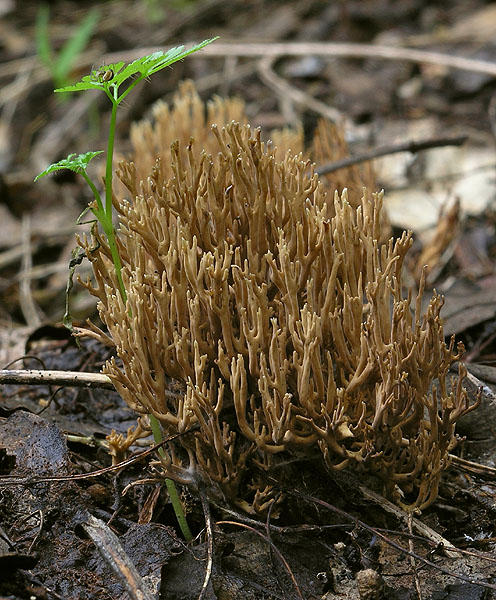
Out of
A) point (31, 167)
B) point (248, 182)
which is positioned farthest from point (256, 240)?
point (31, 167)

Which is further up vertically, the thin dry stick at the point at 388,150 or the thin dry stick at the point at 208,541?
the thin dry stick at the point at 388,150

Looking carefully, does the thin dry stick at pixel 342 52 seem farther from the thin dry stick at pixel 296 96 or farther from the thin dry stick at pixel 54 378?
the thin dry stick at pixel 54 378

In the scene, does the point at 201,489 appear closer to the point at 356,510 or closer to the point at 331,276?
the point at 356,510

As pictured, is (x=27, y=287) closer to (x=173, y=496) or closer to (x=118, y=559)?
(x=173, y=496)

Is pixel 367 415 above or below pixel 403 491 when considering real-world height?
above

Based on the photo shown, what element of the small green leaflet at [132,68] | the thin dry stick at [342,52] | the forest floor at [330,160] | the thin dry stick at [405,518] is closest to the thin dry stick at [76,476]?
the forest floor at [330,160]

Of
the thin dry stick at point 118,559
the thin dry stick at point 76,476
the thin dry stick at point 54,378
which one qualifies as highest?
the thin dry stick at point 54,378
